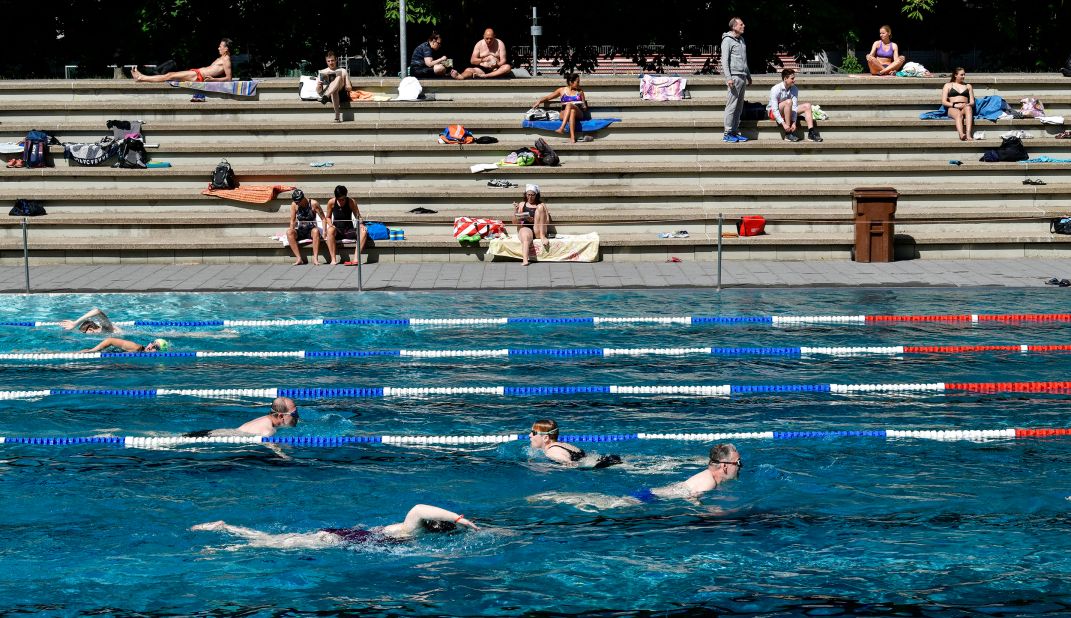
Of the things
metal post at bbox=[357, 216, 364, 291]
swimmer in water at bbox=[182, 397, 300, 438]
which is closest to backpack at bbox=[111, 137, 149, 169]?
metal post at bbox=[357, 216, 364, 291]

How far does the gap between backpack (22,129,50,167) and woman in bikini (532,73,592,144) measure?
27.5 feet

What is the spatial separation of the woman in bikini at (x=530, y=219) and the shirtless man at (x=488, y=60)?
473 centimetres

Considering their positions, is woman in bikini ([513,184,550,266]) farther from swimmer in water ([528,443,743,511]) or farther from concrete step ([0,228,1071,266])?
swimmer in water ([528,443,743,511])

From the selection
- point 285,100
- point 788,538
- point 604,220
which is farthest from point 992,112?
point 788,538

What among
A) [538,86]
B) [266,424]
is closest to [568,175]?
[538,86]

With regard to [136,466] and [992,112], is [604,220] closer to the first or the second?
[992,112]

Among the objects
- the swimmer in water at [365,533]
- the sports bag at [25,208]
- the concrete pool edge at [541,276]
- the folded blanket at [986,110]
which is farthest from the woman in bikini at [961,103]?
the swimmer in water at [365,533]

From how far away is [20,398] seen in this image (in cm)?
1248

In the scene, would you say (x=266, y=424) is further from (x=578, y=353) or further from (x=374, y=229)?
(x=374, y=229)

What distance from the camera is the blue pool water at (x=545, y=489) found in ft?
26.7

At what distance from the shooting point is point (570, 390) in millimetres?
12820

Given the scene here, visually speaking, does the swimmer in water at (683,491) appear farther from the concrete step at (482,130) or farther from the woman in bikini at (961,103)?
the woman in bikini at (961,103)

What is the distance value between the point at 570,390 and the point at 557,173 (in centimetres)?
909

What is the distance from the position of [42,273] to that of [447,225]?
616cm
